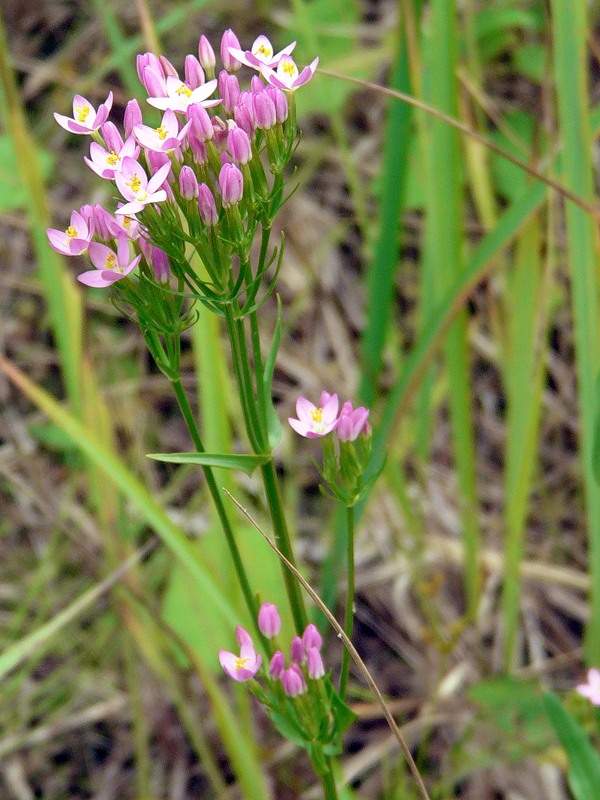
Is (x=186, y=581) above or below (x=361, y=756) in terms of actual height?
above

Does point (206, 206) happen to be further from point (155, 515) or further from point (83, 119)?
point (155, 515)

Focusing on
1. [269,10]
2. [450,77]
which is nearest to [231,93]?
[450,77]

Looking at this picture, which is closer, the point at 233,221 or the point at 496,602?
the point at 233,221

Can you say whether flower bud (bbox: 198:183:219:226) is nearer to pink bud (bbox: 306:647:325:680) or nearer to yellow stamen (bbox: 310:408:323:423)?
yellow stamen (bbox: 310:408:323:423)

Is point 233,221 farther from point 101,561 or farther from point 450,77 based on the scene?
point 101,561

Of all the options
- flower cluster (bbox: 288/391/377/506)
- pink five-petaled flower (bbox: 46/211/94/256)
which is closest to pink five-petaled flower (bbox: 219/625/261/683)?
flower cluster (bbox: 288/391/377/506)
